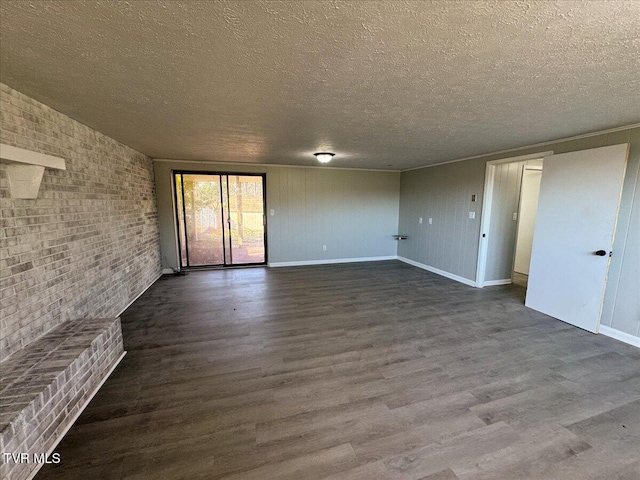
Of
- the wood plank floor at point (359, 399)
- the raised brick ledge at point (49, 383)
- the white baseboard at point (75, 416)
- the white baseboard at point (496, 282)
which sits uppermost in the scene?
the raised brick ledge at point (49, 383)

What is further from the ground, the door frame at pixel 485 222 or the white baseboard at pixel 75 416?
the door frame at pixel 485 222

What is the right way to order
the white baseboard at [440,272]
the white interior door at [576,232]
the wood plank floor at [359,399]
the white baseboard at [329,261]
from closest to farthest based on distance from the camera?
the wood plank floor at [359,399]
the white interior door at [576,232]
the white baseboard at [440,272]
the white baseboard at [329,261]

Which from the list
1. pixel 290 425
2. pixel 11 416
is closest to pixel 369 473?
pixel 290 425

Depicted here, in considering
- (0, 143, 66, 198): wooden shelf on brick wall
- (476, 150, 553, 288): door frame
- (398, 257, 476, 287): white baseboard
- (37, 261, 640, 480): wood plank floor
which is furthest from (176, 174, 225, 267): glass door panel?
(476, 150, 553, 288): door frame

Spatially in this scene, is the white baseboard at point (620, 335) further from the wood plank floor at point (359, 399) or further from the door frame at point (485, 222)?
the door frame at point (485, 222)

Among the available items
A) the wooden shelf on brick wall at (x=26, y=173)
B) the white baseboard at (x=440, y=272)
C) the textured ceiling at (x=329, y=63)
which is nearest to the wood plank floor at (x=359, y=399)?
the white baseboard at (x=440, y=272)

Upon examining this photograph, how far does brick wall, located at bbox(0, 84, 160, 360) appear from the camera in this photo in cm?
189

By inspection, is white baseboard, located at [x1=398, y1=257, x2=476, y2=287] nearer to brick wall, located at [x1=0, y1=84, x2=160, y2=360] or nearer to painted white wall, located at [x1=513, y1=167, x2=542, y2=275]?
painted white wall, located at [x1=513, y1=167, x2=542, y2=275]

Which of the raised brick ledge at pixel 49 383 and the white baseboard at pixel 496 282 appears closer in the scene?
the raised brick ledge at pixel 49 383

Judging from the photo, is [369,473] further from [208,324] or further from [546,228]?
[546,228]

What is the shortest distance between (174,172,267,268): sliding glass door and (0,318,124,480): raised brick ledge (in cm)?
375

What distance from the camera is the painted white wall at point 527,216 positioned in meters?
5.52

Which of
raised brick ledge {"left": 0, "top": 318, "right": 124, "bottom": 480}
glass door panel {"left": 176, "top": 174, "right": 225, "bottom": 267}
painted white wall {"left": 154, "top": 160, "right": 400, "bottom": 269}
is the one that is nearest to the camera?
raised brick ledge {"left": 0, "top": 318, "right": 124, "bottom": 480}

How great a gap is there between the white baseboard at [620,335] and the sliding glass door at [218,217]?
5.70 meters
